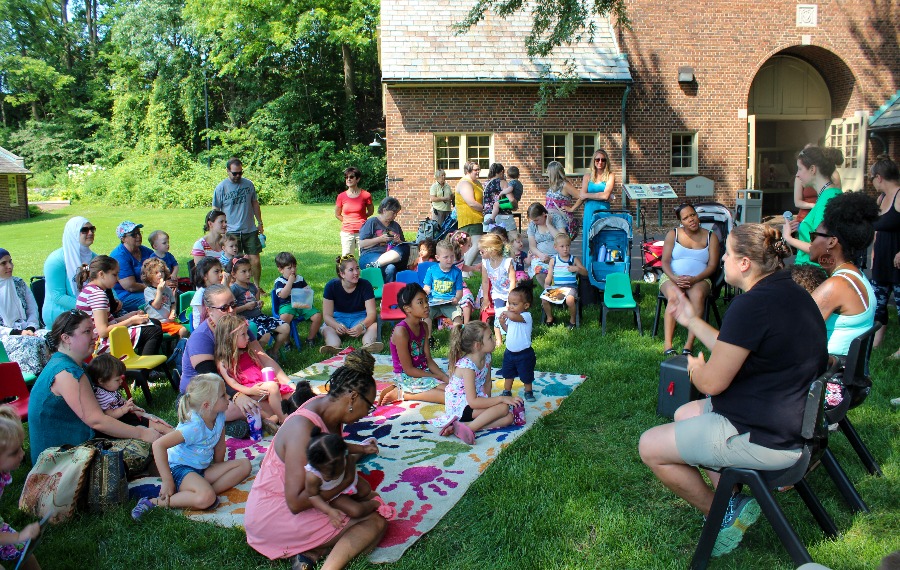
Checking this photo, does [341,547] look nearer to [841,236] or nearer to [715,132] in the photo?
[841,236]

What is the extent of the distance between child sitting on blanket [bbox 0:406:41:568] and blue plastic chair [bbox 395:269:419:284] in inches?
222

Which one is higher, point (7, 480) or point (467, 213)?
point (467, 213)

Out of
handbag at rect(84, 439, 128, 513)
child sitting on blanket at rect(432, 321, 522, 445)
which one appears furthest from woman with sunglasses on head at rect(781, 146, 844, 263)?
handbag at rect(84, 439, 128, 513)

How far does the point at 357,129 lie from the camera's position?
3422 centimetres

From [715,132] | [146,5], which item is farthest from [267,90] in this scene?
[715,132]

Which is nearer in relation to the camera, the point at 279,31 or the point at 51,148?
the point at 279,31

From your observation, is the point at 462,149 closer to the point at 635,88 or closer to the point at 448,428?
the point at 635,88

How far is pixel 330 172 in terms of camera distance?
3030cm

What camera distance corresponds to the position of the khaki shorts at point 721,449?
131 inches

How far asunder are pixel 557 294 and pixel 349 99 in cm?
2612

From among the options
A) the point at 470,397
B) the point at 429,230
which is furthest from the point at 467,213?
the point at 470,397

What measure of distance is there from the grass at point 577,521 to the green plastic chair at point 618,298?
218 centimetres

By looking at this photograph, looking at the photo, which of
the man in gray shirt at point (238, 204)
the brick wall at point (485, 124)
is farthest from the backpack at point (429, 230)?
the brick wall at point (485, 124)

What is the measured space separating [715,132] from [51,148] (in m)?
32.1
